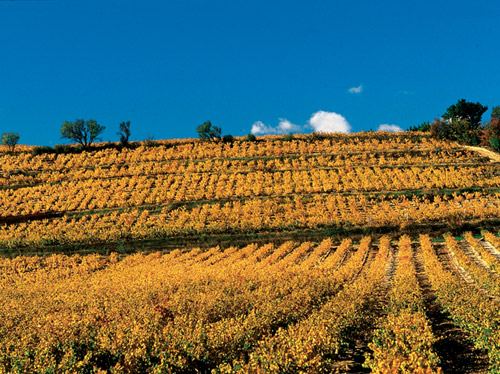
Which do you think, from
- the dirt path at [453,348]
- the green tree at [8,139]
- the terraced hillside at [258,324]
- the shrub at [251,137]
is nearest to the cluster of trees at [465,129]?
the shrub at [251,137]

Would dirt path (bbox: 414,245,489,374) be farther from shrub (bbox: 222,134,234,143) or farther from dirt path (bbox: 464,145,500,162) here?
shrub (bbox: 222,134,234,143)

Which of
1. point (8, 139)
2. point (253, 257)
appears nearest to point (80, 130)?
point (8, 139)

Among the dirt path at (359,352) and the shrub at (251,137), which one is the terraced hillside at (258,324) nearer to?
the dirt path at (359,352)

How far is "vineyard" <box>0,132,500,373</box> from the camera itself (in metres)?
13.2

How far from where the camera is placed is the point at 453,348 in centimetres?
1519

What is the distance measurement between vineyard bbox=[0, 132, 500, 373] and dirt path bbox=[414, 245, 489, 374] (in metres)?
0.09

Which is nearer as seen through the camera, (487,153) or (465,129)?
(487,153)

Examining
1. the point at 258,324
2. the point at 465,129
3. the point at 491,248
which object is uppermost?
the point at 465,129

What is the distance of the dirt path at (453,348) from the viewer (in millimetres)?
13672

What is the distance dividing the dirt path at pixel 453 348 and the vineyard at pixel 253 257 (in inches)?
3.4

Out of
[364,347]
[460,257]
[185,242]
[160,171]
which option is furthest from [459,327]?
[160,171]

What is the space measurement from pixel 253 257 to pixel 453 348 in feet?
68.1

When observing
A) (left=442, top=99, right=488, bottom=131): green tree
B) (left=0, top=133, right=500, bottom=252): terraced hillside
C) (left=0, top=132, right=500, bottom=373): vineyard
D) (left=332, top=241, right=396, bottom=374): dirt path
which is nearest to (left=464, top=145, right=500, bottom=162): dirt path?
(left=0, top=132, right=500, bottom=373): vineyard

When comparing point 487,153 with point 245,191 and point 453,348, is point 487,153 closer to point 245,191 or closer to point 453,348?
point 245,191
